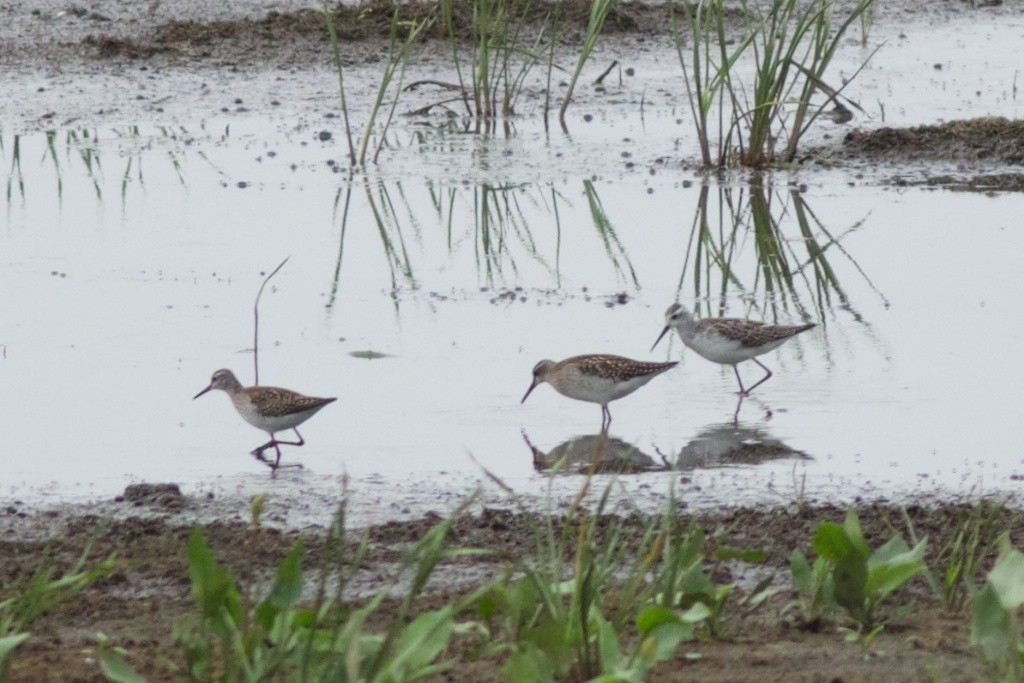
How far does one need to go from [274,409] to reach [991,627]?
4423 millimetres

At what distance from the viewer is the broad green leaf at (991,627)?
4.39 m

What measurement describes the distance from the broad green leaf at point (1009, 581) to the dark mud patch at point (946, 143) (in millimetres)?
11258

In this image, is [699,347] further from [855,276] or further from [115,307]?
[115,307]

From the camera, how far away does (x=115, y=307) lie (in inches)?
422

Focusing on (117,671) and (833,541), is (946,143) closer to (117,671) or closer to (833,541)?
(833,541)

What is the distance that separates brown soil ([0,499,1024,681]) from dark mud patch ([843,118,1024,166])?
8.98 m

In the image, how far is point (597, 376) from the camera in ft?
28.5

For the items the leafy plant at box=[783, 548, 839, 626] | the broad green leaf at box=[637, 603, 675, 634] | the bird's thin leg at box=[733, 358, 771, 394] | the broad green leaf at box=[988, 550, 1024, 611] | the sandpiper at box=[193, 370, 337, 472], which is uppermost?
the broad green leaf at box=[988, 550, 1024, 611]

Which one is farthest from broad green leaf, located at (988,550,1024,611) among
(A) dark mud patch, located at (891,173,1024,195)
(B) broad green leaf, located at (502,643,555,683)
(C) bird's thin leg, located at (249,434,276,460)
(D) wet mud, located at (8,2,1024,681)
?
(A) dark mud patch, located at (891,173,1024,195)

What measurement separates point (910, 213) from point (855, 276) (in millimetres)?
2159

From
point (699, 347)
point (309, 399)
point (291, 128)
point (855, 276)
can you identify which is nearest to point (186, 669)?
point (309, 399)

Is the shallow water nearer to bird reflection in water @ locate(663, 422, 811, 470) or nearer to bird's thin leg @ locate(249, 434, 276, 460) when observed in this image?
bird reflection in water @ locate(663, 422, 811, 470)

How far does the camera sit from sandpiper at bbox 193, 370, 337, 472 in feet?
26.8

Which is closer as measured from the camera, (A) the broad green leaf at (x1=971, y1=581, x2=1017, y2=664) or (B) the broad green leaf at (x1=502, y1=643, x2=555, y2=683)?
(B) the broad green leaf at (x1=502, y1=643, x2=555, y2=683)
